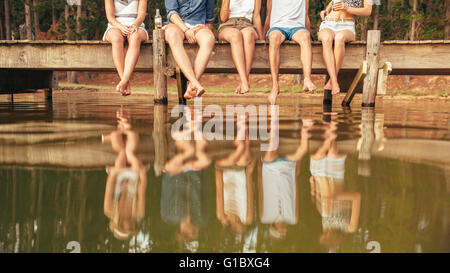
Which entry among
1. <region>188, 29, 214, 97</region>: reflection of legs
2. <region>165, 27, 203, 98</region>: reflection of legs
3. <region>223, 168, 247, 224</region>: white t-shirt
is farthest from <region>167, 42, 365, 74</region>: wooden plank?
<region>223, 168, 247, 224</region>: white t-shirt

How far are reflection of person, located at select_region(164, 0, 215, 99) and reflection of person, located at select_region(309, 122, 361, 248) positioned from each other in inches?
130

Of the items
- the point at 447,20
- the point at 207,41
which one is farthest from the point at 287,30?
the point at 447,20

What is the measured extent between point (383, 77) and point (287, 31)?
1402mm

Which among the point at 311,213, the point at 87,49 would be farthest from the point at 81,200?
the point at 87,49

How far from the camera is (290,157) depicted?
193 centimetres

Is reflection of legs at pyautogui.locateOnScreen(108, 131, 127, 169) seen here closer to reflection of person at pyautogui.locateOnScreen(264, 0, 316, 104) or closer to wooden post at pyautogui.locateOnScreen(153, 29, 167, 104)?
reflection of person at pyautogui.locateOnScreen(264, 0, 316, 104)

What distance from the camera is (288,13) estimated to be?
5.34 meters

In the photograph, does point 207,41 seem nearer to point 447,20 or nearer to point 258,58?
point 258,58

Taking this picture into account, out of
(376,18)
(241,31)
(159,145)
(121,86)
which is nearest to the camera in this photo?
(159,145)

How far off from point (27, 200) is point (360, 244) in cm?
93

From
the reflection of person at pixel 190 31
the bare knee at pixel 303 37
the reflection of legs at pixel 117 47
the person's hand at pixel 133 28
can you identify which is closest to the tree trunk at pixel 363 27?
the bare knee at pixel 303 37

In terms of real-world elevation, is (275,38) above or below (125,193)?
above

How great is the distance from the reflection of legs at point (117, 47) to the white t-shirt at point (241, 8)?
4.72 feet

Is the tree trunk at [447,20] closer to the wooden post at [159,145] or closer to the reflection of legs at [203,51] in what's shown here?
the reflection of legs at [203,51]
